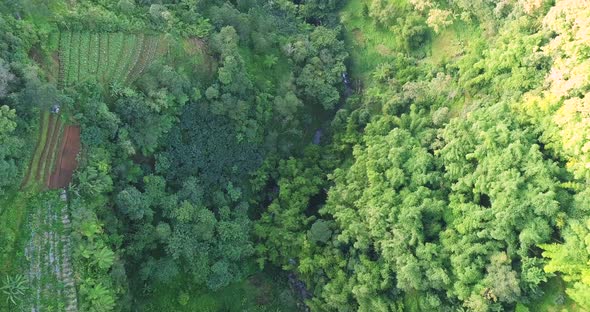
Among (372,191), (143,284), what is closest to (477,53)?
(372,191)

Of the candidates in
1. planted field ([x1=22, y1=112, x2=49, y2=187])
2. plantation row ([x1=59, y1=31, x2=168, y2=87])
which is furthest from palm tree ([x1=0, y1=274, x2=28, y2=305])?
plantation row ([x1=59, y1=31, x2=168, y2=87])

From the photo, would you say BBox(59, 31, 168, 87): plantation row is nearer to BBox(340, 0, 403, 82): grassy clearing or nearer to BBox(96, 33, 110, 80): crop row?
BBox(96, 33, 110, 80): crop row

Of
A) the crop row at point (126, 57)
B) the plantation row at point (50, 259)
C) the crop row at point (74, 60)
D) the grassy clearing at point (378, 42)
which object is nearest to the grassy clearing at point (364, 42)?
the grassy clearing at point (378, 42)

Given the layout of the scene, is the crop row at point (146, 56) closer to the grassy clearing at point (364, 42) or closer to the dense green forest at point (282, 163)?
the dense green forest at point (282, 163)

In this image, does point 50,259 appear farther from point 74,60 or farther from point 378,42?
point 378,42

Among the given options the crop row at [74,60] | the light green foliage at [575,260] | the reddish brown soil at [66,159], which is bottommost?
the reddish brown soil at [66,159]

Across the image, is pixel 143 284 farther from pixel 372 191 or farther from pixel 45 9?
pixel 45 9
